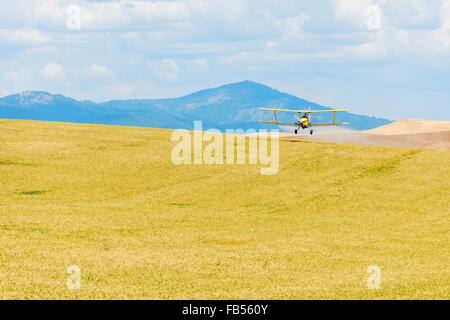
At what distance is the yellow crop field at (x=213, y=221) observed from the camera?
894 inches

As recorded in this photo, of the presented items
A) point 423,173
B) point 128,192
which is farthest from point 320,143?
point 128,192

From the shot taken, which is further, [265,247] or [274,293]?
[265,247]

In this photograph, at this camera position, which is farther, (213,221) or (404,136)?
(404,136)

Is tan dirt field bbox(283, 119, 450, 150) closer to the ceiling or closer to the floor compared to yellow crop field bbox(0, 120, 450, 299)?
closer to the ceiling

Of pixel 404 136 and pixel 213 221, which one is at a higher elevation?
pixel 404 136

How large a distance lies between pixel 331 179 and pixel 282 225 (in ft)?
54.9

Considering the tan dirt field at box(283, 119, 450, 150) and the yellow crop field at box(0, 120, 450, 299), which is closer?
the yellow crop field at box(0, 120, 450, 299)

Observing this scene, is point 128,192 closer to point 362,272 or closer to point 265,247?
point 265,247

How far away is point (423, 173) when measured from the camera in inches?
2215

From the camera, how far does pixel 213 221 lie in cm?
3934

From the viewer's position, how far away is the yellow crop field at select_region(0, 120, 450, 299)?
22.7 metres

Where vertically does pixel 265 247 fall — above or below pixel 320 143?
below
